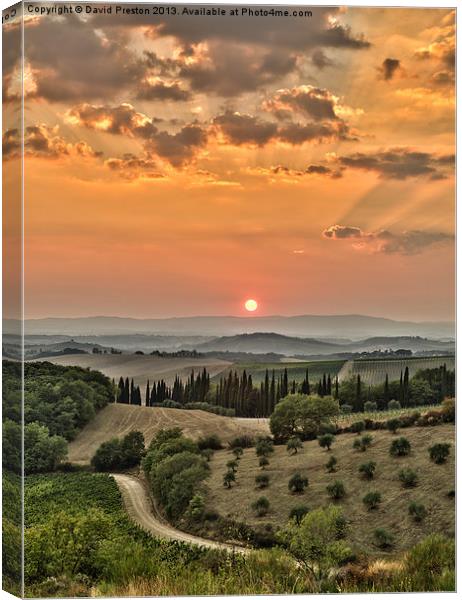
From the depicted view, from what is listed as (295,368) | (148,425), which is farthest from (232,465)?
(295,368)

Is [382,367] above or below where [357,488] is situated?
above

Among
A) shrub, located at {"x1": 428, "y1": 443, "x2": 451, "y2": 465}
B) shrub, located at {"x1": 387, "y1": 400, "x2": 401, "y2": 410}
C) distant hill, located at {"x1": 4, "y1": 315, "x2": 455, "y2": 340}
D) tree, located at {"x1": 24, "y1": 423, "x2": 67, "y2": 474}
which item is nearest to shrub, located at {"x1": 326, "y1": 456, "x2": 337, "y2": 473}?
shrub, located at {"x1": 387, "y1": 400, "x2": 401, "y2": 410}

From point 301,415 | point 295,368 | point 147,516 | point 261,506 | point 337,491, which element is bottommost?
point 147,516

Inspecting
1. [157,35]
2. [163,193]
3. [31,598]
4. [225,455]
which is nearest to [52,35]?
[157,35]

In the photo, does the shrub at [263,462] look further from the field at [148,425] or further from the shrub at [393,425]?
the shrub at [393,425]

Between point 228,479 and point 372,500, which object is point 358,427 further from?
point 228,479

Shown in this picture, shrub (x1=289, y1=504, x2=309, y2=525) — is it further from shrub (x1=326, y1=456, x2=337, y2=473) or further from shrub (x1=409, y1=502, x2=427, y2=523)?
shrub (x1=409, y1=502, x2=427, y2=523)

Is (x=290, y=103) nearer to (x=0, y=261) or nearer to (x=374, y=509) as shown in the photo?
(x=0, y=261)

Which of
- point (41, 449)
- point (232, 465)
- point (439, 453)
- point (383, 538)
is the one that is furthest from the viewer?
point (439, 453)
